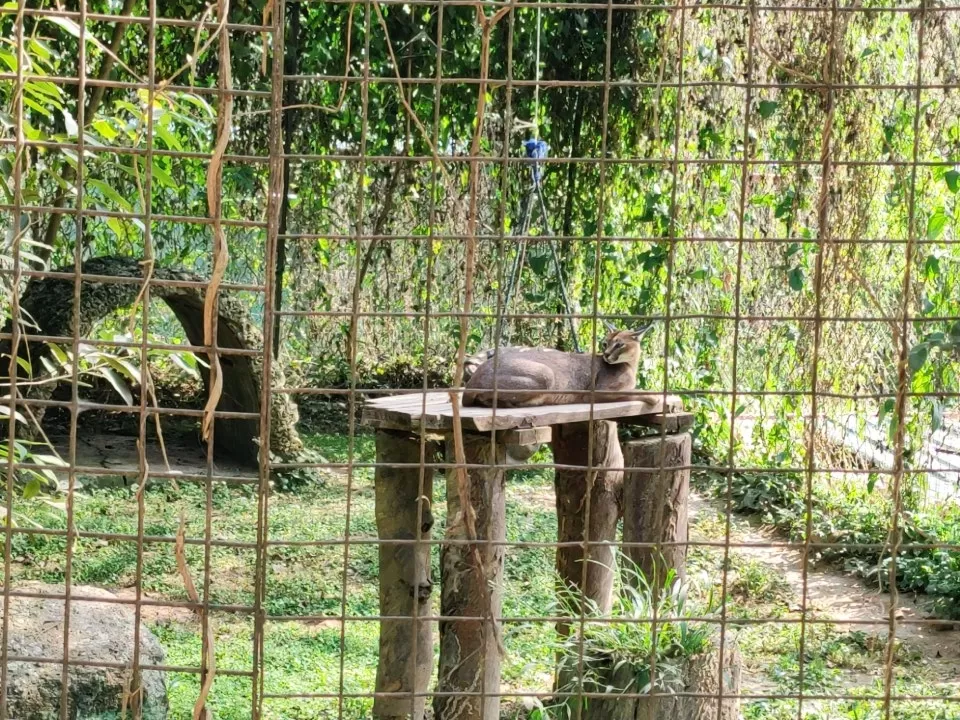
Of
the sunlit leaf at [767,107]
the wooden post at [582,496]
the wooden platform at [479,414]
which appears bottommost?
the wooden post at [582,496]

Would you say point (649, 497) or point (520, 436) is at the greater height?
point (520, 436)

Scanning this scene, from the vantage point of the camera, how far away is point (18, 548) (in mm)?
6145

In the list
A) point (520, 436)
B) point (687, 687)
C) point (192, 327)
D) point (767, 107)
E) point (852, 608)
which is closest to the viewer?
point (687, 687)

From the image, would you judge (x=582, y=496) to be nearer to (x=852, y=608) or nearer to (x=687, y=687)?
(x=687, y=687)

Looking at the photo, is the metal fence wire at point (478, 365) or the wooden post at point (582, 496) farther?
the wooden post at point (582, 496)

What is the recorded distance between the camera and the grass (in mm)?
4832

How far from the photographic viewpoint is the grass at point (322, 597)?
4.83 metres

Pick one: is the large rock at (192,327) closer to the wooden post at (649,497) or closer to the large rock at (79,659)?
the large rock at (79,659)

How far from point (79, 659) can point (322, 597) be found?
7.57 ft

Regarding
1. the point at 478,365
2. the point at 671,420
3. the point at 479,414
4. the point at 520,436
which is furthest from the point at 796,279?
the point at 479,414

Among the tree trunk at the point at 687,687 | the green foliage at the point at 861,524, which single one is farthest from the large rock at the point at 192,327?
the tree trunk at the point at 687,687

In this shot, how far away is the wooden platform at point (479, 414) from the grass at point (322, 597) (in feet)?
2.33

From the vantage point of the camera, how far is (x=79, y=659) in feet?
11.6

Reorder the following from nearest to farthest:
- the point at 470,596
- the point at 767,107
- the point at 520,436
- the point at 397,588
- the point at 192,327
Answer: the point at 470,596 < the point at 520,436 < the point at 397,588 < the point at 767,107 < the point at 192,327
